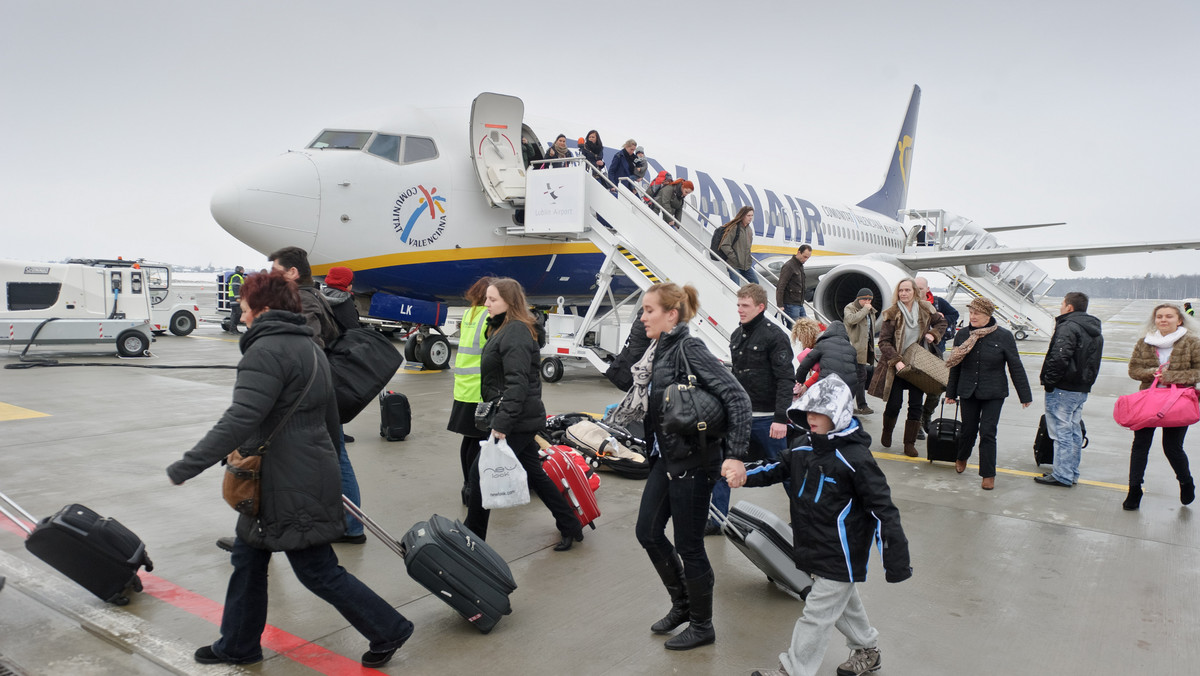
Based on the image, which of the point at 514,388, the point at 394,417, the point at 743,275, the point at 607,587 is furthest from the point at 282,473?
the point at 743,275

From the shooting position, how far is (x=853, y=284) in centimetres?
1292

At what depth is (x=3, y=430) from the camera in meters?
7.45

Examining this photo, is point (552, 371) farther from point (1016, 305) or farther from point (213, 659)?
point (1016, 305)

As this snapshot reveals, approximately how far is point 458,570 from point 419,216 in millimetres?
7519

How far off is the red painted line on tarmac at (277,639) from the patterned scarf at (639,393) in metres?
1.59

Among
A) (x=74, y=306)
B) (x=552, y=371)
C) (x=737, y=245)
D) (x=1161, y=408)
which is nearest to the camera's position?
(x=1161, y=408)

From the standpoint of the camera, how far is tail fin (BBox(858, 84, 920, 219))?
28.5 metres

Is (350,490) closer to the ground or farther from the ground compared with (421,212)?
closer to the ground

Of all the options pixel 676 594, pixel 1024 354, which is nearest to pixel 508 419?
pixel 676 594

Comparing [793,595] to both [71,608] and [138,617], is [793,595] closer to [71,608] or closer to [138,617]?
[138,617]

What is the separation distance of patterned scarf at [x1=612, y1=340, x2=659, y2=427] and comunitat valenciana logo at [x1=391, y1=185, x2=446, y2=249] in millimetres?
7150

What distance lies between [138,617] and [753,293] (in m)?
3.78

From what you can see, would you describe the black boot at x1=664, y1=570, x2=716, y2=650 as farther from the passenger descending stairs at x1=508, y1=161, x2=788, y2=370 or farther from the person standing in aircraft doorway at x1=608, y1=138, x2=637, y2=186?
the person standing in aircraft doorway at x1=608, y1=138, x2=637, y2=186

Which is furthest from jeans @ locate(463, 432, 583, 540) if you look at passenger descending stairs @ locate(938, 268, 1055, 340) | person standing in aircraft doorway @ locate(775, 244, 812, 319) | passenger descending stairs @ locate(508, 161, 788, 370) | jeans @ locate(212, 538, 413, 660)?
passenger descending stairs @ locate(938, 268, 1055, 340)
